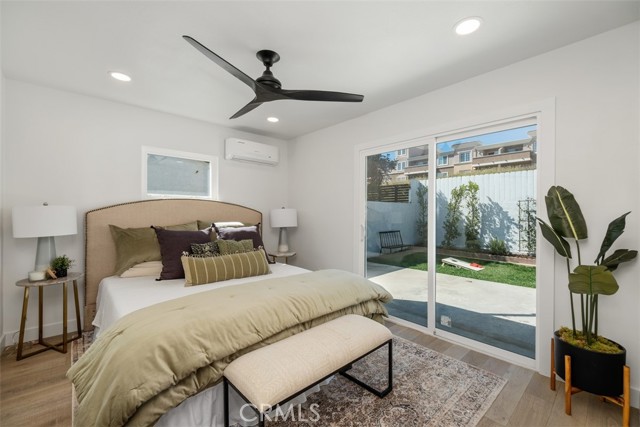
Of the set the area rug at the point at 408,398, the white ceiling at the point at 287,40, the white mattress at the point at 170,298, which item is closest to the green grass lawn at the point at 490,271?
the area rug at the point at 408,398

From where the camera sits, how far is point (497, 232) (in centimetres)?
250

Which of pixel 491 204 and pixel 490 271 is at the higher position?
pixel 491 204

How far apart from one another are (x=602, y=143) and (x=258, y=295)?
261 cm

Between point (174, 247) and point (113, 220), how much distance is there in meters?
0.94

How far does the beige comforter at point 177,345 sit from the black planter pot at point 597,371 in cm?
157

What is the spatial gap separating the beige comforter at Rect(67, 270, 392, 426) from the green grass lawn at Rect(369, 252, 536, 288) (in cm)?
138

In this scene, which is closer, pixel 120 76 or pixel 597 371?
pixel 597 371

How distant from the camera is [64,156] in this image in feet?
9.04

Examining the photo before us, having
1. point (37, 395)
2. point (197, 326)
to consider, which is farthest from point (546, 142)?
point (37, 395)

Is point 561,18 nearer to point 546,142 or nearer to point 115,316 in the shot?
point 546,142

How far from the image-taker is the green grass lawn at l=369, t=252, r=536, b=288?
2354 millimetres

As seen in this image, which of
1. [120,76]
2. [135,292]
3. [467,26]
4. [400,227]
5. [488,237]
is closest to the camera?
[467,26]

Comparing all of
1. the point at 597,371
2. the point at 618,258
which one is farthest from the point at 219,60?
the point at 597,371

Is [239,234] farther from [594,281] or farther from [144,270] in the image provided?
[594,281]
